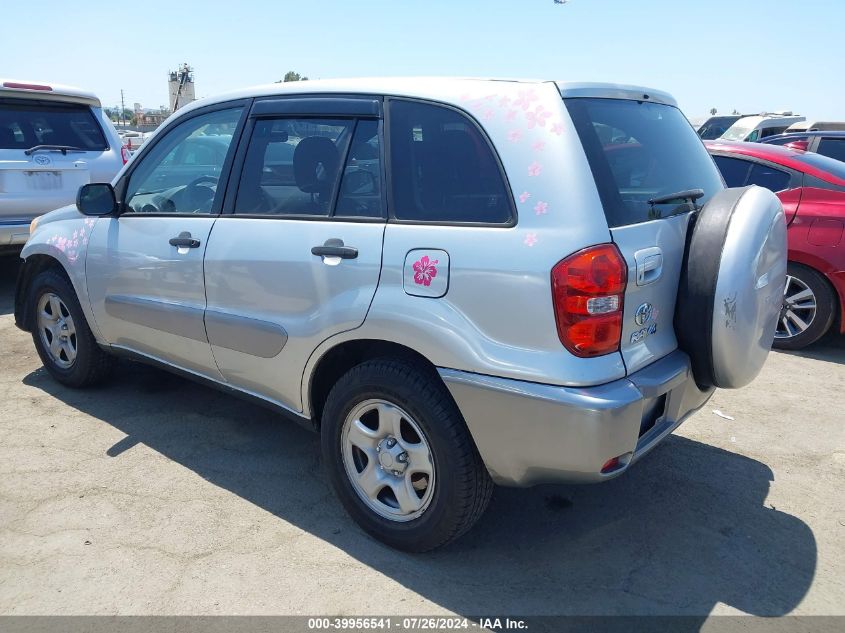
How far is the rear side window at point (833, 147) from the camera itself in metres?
8.68

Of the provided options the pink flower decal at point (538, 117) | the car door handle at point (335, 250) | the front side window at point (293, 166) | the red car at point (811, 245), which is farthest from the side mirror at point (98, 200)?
the red car at point (811, 245)

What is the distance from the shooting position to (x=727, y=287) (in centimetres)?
259

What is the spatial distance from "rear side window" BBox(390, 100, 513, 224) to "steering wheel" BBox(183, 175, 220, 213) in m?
1.13

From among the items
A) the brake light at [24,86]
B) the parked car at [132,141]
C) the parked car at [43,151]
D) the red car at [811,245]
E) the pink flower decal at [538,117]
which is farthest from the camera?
the parked car at [132,141]

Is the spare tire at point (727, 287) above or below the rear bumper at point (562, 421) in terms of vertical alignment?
above

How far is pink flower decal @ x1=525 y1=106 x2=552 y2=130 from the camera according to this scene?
8.13 feet

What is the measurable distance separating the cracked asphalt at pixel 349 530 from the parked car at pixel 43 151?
2665 mm

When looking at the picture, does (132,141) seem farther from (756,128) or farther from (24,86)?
(756,128)

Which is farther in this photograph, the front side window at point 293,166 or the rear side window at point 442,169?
the front side window at point 293,166

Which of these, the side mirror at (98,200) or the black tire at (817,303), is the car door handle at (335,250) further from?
the black tire at (817,303)

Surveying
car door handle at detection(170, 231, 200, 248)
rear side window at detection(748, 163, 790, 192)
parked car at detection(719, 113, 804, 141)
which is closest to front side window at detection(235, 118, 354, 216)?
car door handle at detection(170, 231, 200, 248)

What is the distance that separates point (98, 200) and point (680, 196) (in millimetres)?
3020

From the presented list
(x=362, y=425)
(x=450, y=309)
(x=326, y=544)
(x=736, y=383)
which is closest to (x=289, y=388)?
(x=362, y=425)

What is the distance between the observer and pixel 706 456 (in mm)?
3748
